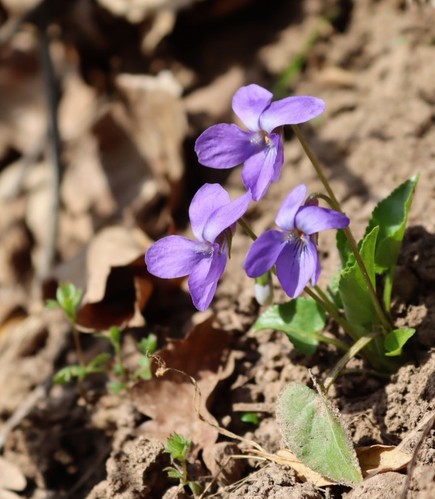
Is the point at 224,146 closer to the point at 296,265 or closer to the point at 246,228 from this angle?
the point at 246,228

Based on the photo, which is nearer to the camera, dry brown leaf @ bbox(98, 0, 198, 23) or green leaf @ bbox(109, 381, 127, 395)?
green leaf @ bbox(109, 381, 127, 395)

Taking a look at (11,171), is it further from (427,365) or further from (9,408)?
(427,365)

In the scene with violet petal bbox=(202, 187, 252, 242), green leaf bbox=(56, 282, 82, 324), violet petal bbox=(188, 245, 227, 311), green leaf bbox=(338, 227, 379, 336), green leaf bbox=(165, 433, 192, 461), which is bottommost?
green leaf bbox=(165, 433, 192, 461)

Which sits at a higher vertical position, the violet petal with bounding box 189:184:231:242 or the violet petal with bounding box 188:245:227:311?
the violet petal with bounding box 189:184:231:242

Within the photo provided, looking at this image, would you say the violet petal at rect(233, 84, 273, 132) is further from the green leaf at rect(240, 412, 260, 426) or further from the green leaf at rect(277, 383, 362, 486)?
the green leaf at rect(240, 412, 260, 426)

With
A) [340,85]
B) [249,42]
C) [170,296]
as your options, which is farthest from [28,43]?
[170,296]

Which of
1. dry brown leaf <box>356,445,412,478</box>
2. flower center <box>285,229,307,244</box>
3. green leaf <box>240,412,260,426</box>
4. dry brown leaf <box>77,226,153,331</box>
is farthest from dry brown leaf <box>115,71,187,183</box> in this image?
dry brown leaf <box>356,445,412,478</box>
